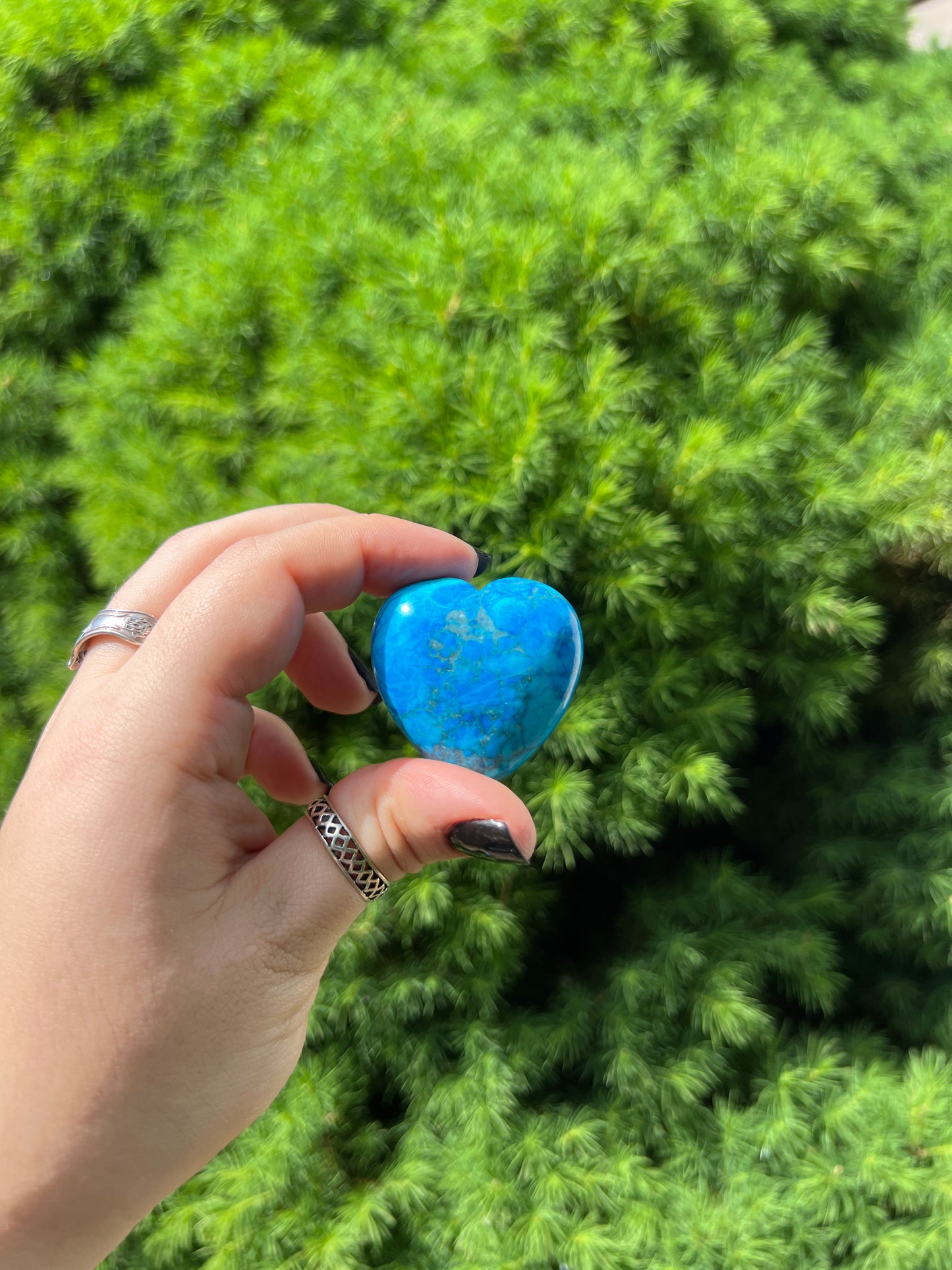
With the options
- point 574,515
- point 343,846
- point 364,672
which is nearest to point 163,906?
point 343,846

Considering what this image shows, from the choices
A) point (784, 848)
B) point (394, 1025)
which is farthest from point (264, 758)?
point (784, 848)

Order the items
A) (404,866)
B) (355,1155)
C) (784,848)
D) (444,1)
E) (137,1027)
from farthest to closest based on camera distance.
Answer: (444,1), (784,848), (355,1155), (404,866), (137,1027)

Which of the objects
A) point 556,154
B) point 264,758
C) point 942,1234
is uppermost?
point 556,154

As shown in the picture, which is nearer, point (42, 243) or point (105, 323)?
point (42, 243)

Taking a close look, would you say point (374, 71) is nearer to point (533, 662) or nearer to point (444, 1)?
point (444, 1)

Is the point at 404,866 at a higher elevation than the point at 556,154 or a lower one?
lower

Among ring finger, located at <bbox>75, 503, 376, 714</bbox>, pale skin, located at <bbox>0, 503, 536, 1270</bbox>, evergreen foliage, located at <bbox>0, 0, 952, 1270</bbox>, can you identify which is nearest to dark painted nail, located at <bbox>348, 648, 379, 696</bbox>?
ring finger, located at <bbox>75, 503, 376, 714</bbox>
